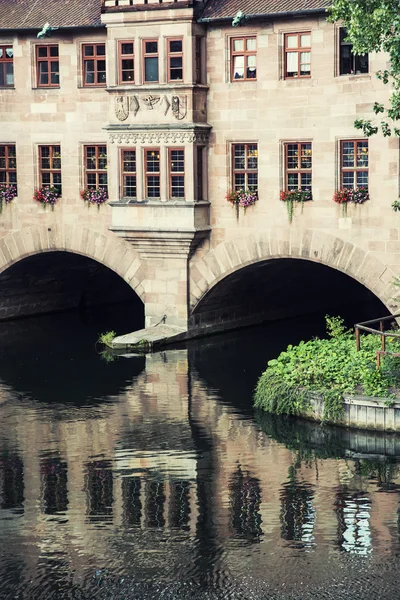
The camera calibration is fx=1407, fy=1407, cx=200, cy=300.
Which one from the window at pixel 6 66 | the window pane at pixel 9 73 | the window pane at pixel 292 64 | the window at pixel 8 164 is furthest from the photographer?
the window at pixel 8 164

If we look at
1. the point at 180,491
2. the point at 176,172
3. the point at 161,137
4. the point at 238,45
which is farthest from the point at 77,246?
the point at 180,491

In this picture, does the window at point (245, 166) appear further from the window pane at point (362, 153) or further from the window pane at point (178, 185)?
the window pane at point (362, 153)

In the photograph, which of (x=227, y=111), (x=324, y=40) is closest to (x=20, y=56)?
(x=227, y=111)

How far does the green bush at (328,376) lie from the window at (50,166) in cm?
1201

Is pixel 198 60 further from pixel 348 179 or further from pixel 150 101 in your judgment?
pixel 348 179

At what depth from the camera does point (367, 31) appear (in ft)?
96.8

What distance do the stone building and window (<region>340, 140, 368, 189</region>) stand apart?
Result: 0.04 metres

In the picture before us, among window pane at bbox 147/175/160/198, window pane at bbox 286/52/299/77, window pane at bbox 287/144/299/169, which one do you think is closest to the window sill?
window pane at bbox 286/52/299/77

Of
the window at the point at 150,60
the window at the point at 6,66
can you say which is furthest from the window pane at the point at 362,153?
the window at the point at 6,66

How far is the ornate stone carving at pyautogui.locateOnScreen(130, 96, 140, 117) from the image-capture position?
37969 mm

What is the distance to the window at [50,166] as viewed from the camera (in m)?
41.1

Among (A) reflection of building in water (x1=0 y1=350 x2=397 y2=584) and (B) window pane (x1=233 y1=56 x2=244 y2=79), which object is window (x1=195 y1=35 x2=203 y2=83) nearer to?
(B) window pane (x1=233 y1=56 x2=244 y2=79)

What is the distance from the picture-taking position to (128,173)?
Result: 38.8m

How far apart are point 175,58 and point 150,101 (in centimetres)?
133
